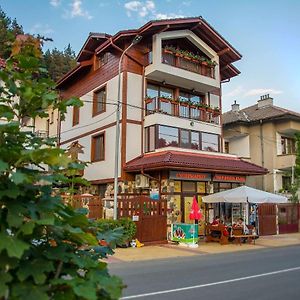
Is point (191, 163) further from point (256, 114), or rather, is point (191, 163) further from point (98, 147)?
point (256, 114)

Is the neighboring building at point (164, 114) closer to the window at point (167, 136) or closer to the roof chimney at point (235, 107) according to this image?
the window at point (167, 136)

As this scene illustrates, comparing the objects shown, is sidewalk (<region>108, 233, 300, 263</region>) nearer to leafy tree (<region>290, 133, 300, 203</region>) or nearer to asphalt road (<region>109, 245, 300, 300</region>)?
asphalt road (<region>109, 245, 300, 300</region>)

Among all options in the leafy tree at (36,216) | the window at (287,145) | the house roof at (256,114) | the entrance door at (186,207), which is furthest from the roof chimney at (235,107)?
the leafy tree at (36,216)

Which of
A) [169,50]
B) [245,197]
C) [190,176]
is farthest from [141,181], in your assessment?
[169,50]

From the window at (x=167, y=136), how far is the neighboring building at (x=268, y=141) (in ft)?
36.6

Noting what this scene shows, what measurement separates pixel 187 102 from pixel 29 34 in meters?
21.4

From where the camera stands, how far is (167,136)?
21.9 metres

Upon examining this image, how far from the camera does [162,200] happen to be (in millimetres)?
19156

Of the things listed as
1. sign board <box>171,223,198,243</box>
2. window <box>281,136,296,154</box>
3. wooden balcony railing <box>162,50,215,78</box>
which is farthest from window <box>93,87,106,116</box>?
window <box>281,136,296,154</box>

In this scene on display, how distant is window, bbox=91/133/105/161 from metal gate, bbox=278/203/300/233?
39.7ft

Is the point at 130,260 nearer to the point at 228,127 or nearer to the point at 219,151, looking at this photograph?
the point at 219,151

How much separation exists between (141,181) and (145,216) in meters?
3.23

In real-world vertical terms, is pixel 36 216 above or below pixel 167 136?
below

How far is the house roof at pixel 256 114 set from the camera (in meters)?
30.2
